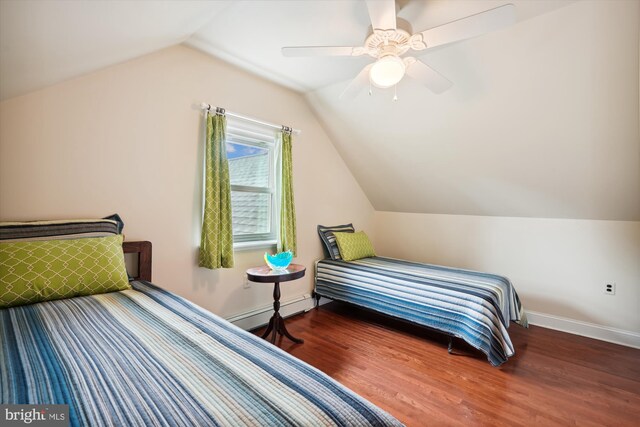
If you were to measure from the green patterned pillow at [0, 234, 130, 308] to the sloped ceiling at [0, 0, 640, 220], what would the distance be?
0.79 m

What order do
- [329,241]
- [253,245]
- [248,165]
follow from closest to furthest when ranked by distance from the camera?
[253,245] → [248,165] → [329,241]

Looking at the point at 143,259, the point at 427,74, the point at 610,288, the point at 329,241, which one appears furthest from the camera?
the point at 329,241

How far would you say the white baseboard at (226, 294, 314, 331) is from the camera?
2.85m

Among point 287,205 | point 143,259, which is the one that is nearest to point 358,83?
point 287,205

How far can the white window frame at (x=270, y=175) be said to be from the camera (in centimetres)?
285

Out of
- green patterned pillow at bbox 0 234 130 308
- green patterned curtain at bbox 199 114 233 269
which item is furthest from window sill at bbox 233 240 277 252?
green patterned pillow at bbox 0 234 130 308

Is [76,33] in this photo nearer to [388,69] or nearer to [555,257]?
[388,69]

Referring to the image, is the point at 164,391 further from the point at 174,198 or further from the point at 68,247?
the point at 174,198

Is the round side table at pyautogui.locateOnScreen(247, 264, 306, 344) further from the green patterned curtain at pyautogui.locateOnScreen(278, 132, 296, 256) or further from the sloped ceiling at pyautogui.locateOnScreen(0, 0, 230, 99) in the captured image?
the sloped ceiling at pyautogui.locateOnScreen(0, 0, 230, 99)

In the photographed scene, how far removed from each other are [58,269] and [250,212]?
Answer: 168 cm

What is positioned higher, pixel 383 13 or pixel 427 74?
pixel 383 13

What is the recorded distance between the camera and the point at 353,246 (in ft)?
11.9

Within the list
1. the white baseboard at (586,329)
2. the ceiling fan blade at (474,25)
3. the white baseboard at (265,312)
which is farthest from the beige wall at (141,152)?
the white baseboard at (586,329)

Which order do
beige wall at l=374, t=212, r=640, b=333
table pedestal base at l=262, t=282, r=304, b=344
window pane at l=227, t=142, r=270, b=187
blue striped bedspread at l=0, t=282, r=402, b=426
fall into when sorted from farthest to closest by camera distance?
window pane at l=227, t=142, r=270, b=187 < beige wall at l=374, t=212, r=640, b=333 < table pedestal base at l=262, t=282, r=304, b=344 < blue striped bedspread at l=0, t=282, r=402, b=426
